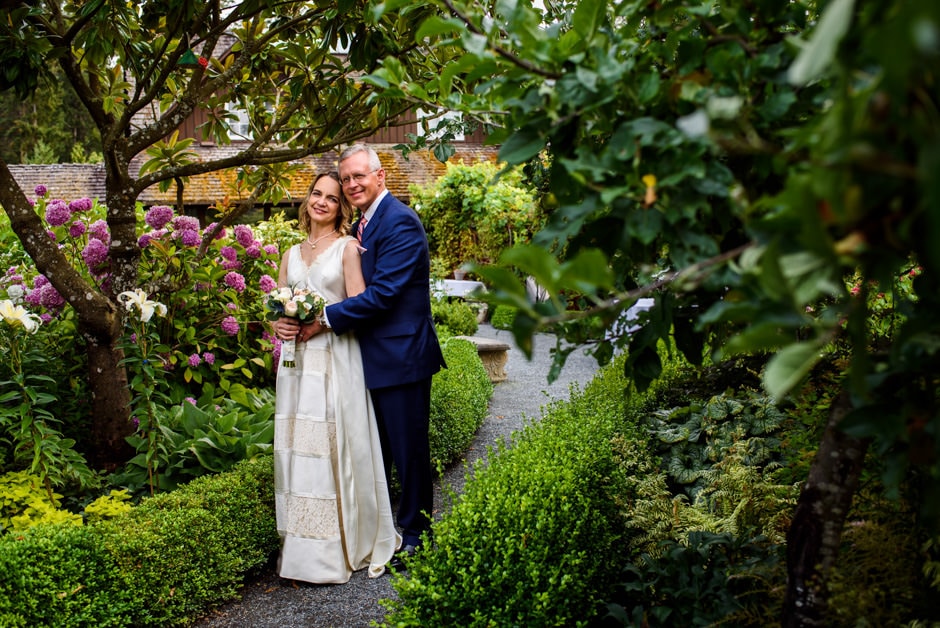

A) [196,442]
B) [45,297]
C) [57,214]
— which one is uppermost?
[57,214]

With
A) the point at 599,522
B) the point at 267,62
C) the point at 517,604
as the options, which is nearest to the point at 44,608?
the point at 517,604

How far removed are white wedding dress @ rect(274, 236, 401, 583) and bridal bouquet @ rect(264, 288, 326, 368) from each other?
0.08 m

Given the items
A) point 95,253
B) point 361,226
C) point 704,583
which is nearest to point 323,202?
point 361,226

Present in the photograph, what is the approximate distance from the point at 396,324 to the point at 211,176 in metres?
16.3

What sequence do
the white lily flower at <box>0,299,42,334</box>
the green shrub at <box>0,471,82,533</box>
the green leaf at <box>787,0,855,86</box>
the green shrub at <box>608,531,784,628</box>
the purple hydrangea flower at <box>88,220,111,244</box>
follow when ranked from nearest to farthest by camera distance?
1. the green leaf at <box>787,0,855,86</box>
2. the green shrub at <box>608,531,784,628</box>
3. the green shrub at <box>0,471,82,533</box>
4. the white lily flower at <box>0,299,42,334</box>
5. the purple hydrangea flower at <box>88,220,111,244</box>

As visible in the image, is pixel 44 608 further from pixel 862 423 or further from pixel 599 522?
pixel 862 423

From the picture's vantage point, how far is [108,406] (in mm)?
3895

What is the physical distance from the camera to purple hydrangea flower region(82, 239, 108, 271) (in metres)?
4.09

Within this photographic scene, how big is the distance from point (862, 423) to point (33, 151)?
32.8m

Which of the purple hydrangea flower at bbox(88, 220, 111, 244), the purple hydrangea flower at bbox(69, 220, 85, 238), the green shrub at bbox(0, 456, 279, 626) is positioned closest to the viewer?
the green shrub at bbox(0, 456, 279, 626)

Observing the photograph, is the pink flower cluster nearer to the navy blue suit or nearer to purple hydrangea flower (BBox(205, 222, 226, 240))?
purple hydrangea flower (BBox(205, 222, 226, 240))

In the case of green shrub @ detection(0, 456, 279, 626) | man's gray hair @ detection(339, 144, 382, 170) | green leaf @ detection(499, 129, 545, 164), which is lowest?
green shrub @ detection(0, 456, 279, 626)

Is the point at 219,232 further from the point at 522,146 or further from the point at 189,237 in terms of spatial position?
the point at 522,146

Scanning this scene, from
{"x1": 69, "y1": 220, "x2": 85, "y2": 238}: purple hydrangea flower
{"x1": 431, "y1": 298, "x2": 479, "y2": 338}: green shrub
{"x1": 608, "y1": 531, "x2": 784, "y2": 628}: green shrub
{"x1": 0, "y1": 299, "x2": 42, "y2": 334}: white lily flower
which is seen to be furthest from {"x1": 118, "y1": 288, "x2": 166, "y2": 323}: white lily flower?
{"x1": 431, "y1": 298, "x2": 479, "y2": 338}: green shrub
